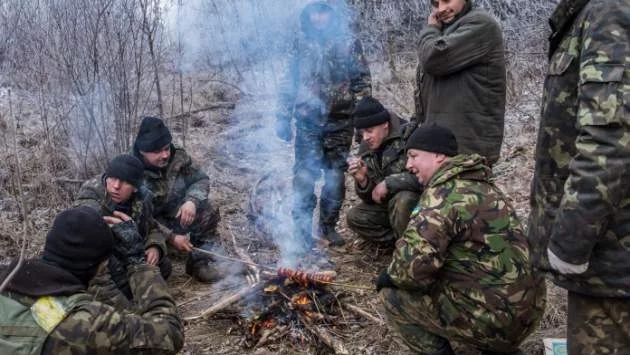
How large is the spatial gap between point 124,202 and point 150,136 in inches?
28.2

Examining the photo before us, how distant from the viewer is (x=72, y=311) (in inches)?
99.7

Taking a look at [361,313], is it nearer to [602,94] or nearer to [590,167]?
[590,167]

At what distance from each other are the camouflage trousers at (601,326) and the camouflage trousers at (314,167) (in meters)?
→ 3.46

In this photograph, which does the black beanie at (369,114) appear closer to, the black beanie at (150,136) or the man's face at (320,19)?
the man's face at (320,19)

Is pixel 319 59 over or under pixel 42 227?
over

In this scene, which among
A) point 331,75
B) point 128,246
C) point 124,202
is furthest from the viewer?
point 331,75

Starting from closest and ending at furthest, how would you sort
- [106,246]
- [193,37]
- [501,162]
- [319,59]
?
[106,246] → [319,59] → [501,162] → [193,37]

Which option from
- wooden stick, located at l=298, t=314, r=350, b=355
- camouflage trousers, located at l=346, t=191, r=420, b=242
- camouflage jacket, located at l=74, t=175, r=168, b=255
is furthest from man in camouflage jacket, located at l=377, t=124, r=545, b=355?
camouflage jacket, located at l=74, t=175, r=168, b=255

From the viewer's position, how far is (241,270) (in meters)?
5.25

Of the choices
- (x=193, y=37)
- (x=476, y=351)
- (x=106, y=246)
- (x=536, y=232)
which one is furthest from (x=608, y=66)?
(x=193, y=37)

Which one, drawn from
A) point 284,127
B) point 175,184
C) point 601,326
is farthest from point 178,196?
point 601,326

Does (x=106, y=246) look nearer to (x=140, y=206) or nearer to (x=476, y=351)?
(x=140, y=206)

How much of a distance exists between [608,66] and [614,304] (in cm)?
106

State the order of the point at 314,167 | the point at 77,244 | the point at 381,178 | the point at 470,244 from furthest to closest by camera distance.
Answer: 1. the point at 314,167
2. the point at 381,178
3. the point at 470,244
4. the point at 77,244
